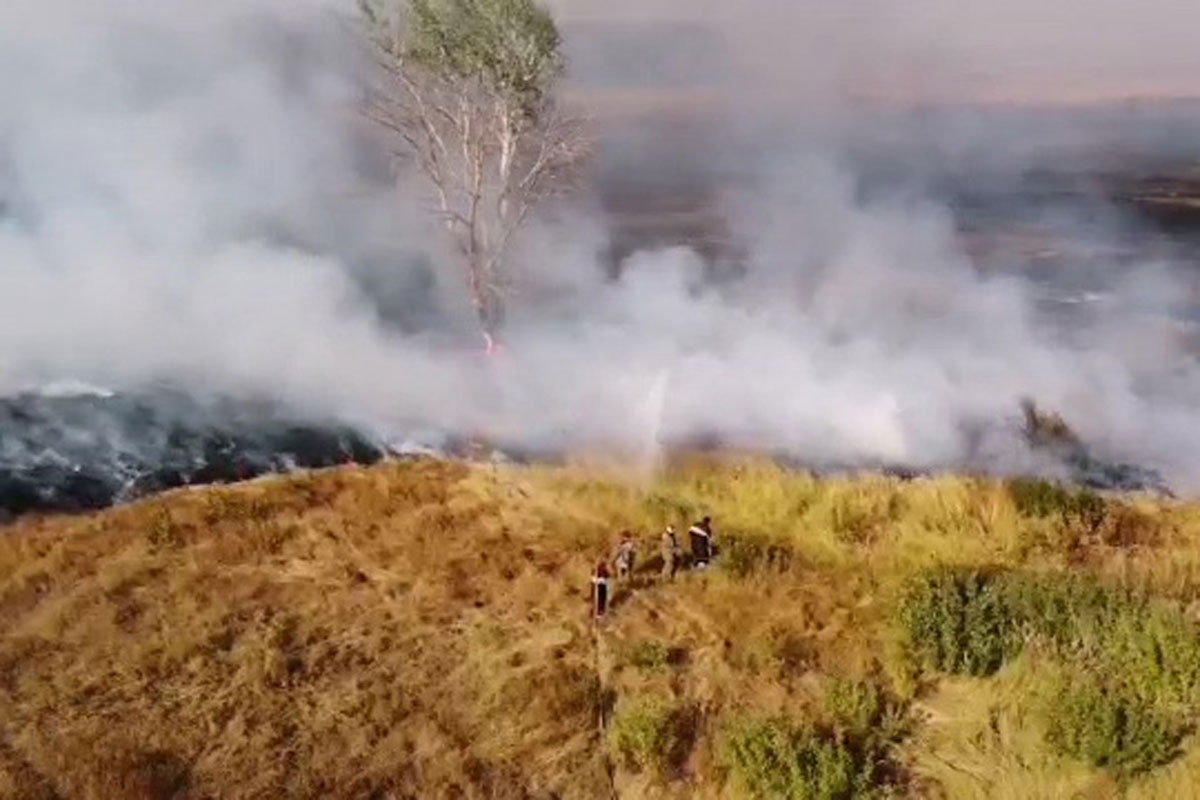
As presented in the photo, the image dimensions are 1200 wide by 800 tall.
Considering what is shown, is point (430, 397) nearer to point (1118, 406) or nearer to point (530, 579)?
point (530, 579)

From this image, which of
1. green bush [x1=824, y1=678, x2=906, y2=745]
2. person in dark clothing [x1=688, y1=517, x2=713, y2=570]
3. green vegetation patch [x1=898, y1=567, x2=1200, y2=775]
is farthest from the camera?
person in dark clothing [x1=688, y1=517, x2=713, y2=570]

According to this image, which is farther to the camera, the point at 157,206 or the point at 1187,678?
the point at 157,206

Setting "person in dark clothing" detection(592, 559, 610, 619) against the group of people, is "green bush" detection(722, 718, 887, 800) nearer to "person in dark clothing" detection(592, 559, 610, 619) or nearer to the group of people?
"person in dark clothing" detection(592, 559, 610, 619)

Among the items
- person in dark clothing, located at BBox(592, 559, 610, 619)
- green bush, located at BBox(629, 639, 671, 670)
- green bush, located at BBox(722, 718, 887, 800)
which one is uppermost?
person in dark clothing, located at BBox(592, 559, 610, 619)

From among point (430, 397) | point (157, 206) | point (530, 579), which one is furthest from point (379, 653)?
point (157, 206)

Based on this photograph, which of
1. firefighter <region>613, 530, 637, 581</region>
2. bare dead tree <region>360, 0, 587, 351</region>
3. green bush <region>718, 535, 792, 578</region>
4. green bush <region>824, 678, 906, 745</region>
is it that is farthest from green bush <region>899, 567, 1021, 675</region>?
bare dead tree <region>360, 0, 587, 351</region>

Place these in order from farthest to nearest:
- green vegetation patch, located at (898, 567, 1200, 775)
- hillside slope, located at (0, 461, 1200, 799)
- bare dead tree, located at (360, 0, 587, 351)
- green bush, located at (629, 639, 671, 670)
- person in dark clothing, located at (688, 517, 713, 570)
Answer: bare dead tree, located at (360, 0, 587, 351), person in dark clothing, located at (688, 517, 713, 570), green bush, located at (629, 639, 671, 670), hillside slope, located at (0, 461, 1200, 799), green vegetation patch, located at (898, 567, 1200, 775)

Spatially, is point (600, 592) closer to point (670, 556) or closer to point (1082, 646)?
point (670, 556)
